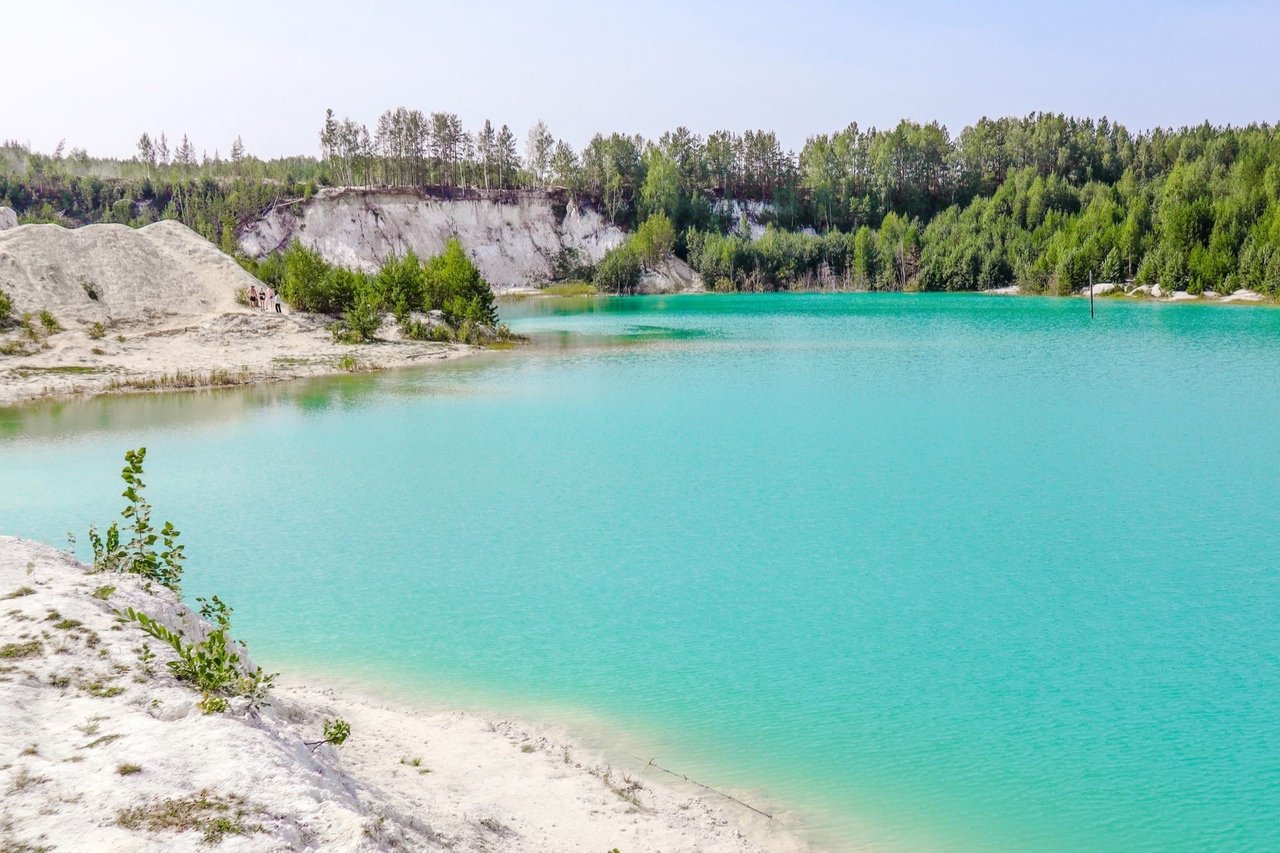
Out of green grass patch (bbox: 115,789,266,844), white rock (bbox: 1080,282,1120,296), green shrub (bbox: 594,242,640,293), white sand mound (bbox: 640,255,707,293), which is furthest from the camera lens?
white sand mound (bbox: 640,255,707,293)

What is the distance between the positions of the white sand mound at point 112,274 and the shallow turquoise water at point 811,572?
40.2 feet

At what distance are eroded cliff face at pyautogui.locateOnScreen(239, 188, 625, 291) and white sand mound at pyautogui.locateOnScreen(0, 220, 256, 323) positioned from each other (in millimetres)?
53290

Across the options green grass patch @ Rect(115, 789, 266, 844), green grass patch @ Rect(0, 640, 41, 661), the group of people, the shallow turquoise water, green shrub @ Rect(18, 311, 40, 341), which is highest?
the group of people

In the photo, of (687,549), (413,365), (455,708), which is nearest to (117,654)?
(455,708)

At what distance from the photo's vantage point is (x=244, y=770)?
18.2 feet

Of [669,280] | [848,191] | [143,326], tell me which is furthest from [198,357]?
[848,191]

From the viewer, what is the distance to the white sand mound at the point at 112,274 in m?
42.4

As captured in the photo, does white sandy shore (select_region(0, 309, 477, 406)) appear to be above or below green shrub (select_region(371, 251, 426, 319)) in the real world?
below

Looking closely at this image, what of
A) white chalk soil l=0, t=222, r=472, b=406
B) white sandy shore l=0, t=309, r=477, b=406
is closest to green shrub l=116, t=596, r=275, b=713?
white sandy shore l=0, t=309, r=477, b=406

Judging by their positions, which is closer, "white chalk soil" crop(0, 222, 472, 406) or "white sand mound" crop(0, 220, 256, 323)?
"white chalk soil" crop(0, 222, 472, 406)

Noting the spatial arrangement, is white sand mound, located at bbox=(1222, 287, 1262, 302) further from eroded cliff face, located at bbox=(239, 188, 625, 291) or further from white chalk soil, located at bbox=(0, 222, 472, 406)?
eroded cliff face, located at bbox=(239, 188, 625, 291)

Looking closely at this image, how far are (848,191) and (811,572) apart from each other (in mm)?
125778

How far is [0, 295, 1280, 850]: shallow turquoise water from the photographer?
9008mm

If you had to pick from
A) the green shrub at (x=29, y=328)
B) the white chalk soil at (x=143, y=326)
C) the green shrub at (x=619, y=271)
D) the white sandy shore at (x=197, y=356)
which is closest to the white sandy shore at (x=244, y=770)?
the white sandy shore at (x=197, y=356)
